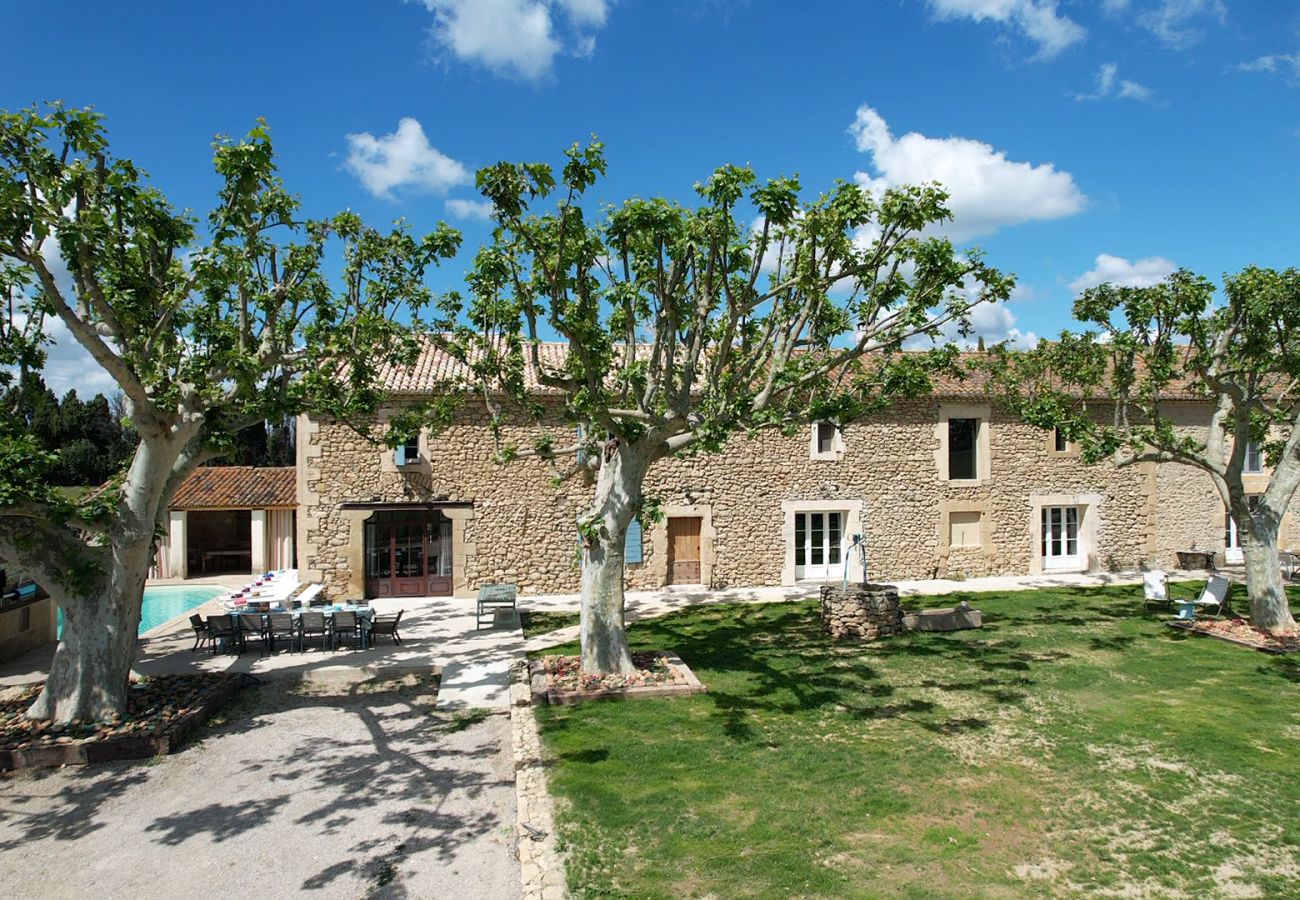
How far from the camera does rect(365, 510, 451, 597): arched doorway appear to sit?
51.1 feet

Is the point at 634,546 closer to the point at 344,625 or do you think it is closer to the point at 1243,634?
the point at 344,625

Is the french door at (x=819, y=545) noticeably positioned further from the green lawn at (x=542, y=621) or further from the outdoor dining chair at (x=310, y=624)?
the outdoor dining chair at (x=310, y=624)

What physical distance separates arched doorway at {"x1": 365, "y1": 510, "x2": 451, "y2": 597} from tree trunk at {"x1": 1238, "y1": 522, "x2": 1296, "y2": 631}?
14037 millimetres

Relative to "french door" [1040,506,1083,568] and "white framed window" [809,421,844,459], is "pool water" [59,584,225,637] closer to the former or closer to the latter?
"white framed window" [809,421,844,459]

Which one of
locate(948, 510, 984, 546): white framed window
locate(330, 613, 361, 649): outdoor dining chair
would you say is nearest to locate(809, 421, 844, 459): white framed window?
locate(948, 510, 984, 546): white framed window

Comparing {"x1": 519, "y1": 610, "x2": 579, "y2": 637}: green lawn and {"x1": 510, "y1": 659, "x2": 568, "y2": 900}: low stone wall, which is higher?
{"x1": 510, "y1": 659, "x2": 568, "y2": 900}: low stone wall

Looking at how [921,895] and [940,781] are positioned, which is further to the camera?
[940,781]

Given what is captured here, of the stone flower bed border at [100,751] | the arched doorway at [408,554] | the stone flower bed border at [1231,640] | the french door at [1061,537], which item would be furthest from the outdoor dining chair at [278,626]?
the french door at [1061,537]

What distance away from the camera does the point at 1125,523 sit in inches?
728

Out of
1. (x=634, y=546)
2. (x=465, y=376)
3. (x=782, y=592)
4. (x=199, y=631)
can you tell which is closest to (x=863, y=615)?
(x=782, y=592)

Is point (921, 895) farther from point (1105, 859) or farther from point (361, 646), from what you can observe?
point (361, 646)

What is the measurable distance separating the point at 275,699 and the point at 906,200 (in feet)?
31.9

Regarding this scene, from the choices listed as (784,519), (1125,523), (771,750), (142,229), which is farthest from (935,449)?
(142,229)

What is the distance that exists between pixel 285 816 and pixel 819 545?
12900 mm
